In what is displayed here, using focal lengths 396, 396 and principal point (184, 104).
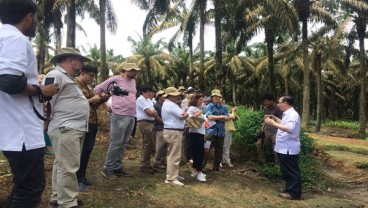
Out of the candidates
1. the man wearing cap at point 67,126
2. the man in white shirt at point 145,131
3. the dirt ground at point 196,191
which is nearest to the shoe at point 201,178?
the dirt ground at point 196,191

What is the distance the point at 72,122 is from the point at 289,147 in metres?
4.40

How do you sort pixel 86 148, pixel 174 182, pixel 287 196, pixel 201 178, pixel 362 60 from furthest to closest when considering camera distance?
pixel 362 60
pixel 201 178
pixel 287 196
pixel 174 182
pixel 86 148

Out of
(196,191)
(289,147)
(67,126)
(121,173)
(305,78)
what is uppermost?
(305,78)

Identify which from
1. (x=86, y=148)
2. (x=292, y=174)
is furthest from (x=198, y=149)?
(x=86, y=148)

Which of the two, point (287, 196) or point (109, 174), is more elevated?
point (109, 174)

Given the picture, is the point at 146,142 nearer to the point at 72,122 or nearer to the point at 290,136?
the point at 290,136

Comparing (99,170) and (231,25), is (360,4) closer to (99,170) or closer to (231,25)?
(231,25)

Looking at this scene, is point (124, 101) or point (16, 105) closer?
point (16, 105)

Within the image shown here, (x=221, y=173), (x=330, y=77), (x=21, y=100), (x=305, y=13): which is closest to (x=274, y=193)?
(x=221, y=173)

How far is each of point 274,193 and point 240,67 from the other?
36919mm

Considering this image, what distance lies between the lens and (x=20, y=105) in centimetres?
279

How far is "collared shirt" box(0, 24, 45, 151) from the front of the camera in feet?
8.82

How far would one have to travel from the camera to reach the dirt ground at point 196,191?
583 centimetres

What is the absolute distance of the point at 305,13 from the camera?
23703 mm
